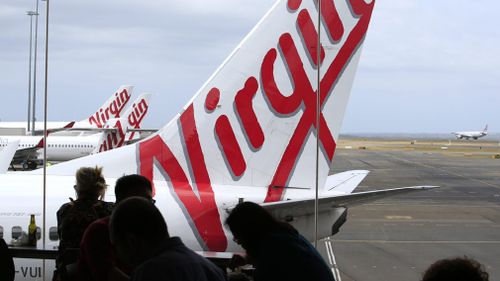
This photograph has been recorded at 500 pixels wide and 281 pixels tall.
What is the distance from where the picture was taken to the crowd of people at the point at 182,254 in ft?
9.54

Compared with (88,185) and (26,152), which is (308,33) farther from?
(26,152)

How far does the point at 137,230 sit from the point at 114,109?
176 ft

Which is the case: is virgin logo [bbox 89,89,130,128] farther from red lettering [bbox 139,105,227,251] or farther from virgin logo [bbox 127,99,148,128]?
red lettering [bbox 139,105,227,251]

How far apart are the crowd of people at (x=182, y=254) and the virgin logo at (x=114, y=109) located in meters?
51.8

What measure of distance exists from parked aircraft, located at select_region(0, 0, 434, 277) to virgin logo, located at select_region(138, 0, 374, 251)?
0.01 metres

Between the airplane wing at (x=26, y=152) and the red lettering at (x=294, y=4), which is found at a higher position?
the red lettering at (x=294, y=4)

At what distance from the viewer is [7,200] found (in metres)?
7.59

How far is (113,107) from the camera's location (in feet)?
182

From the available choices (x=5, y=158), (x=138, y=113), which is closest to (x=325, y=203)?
(x=5, y=158)

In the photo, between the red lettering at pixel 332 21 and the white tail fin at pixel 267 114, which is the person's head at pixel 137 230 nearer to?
the white tail fin at pixel 267 114

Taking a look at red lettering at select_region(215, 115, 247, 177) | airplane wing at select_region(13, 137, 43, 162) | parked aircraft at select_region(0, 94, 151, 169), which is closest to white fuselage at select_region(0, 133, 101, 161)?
parked aircraft at select_region(0, 94, 151, 169)

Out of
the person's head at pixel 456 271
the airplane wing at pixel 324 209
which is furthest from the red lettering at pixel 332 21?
the person's head at pixel 456 271

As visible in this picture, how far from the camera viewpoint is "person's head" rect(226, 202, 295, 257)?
11.1 feet

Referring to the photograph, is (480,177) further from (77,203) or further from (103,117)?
(77,203)
